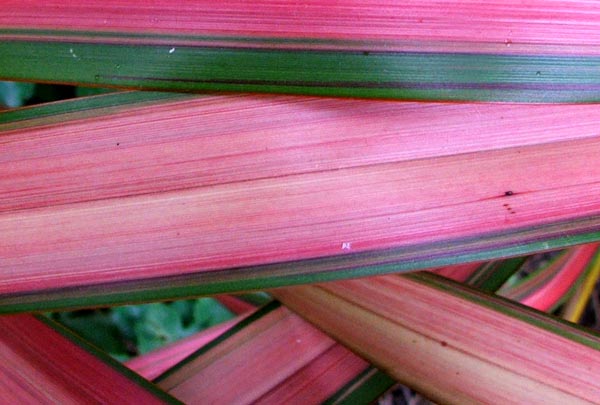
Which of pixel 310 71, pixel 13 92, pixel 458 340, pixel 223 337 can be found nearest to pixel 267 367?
pixel 223 337

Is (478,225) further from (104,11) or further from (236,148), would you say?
(104,11)

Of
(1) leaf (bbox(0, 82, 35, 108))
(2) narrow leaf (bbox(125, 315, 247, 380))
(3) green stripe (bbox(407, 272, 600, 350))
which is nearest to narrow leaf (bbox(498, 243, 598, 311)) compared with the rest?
(3) green stripe (bbox(407, 272, 600, 350))

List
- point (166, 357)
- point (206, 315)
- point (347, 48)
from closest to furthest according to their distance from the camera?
point (347, 48)
point (166, 357)
point (206, 315)

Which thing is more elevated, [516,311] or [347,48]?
[347,48]

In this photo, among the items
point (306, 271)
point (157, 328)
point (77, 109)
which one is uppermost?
point (77, 109)

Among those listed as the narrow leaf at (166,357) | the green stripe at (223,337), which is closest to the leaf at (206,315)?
the narrow leaf at (166,357)

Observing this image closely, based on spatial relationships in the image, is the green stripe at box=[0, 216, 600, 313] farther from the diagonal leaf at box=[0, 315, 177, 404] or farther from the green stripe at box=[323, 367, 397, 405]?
the green stripe at box=[323, 367, 397, 405]

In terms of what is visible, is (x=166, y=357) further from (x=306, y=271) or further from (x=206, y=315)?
(x=306, y=271)

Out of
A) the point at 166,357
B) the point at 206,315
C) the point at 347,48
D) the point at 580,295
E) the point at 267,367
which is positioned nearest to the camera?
the point at 347,48
